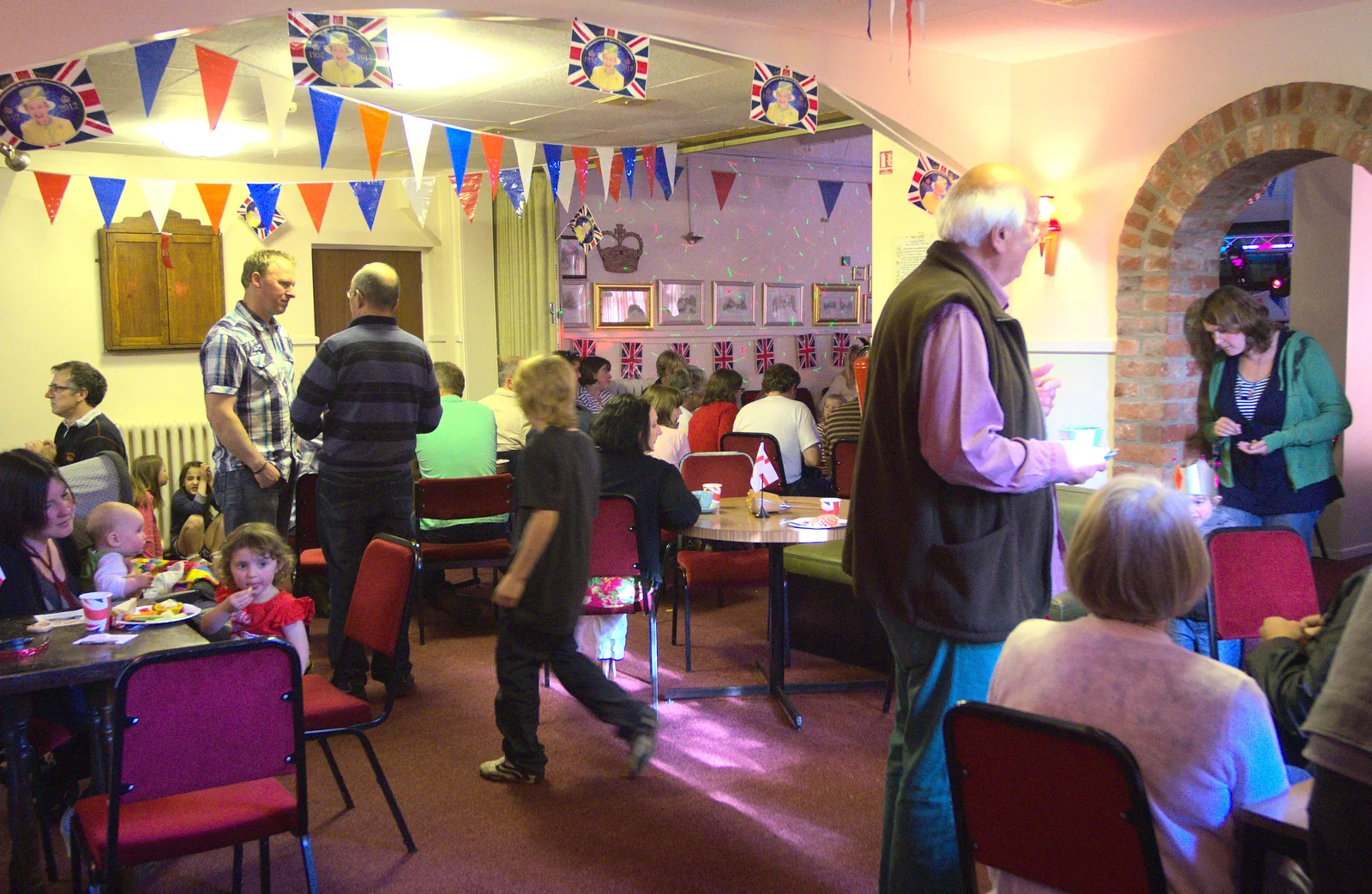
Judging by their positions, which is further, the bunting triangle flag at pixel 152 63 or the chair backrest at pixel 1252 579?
the bunting triangle flag at pixel 152 63

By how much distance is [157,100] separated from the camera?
20.9 ft

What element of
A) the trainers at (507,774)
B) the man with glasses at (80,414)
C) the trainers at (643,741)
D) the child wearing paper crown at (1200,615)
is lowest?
the trainers at (507,774)

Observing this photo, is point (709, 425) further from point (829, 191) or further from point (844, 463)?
point (829, 191)

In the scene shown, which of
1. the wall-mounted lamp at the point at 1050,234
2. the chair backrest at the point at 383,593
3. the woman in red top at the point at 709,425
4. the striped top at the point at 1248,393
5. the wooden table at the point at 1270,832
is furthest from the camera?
the woman in red top at the point at 709,425

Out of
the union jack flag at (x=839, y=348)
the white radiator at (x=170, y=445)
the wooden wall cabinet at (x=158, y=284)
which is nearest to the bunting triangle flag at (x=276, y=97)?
the wooden wall cabinet at (x=158, y=284)

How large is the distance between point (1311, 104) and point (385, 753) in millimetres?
4336

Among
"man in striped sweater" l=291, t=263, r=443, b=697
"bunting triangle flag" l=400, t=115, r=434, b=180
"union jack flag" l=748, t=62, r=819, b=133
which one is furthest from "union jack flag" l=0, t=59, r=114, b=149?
"union jack flag" l=748, t=62, r=819, b=133

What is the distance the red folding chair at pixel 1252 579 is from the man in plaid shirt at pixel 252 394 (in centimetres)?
334

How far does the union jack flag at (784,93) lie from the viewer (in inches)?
185

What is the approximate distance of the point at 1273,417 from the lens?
4570 mm

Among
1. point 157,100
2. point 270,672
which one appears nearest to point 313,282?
point 157,100

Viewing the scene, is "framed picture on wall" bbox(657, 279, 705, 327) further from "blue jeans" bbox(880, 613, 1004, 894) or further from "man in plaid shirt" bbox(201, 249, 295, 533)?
"blue jeans" bbox(880, 613, 1004, 894)

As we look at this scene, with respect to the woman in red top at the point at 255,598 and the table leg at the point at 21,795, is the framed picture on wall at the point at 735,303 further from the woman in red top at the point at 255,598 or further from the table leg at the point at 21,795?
the table leg at the point at 21,795

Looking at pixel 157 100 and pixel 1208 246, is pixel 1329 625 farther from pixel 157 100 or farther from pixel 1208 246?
pixel 157 100
